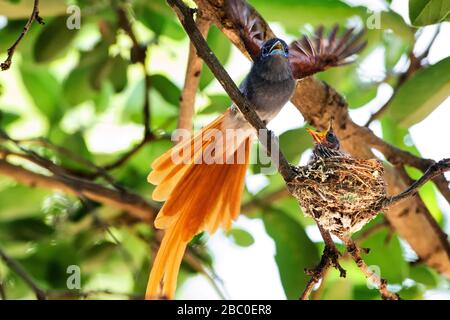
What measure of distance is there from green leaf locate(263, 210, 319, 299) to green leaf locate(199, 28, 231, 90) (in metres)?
0.76

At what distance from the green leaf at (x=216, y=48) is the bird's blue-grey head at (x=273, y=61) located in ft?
2.02

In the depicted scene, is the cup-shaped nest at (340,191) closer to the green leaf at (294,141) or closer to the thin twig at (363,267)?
the thin twig at (363,267)

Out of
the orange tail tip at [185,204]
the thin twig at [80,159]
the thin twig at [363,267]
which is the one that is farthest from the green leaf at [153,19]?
the thin twig at [363,267]

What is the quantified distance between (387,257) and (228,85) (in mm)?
1755

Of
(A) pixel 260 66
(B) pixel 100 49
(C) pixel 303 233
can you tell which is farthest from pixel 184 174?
(B) pixel 100 49

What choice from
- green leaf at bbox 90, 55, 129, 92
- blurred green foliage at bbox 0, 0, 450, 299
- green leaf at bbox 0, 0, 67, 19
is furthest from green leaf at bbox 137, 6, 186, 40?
green leaf at bbox 0, 0, 67, 19

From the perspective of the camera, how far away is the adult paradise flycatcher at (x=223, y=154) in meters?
3.28

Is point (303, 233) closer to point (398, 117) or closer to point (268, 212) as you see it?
point (268, 212)

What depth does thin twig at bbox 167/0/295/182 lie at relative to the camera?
2627 millimetres

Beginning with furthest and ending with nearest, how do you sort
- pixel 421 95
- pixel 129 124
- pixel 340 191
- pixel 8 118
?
pixel 129 124 < pixel 8 118 < pixel 421 95 < pixel 340 191

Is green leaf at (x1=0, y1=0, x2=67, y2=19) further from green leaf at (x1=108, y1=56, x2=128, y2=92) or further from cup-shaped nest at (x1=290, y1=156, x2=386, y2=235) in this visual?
cup-shaped nest at (x1=290, y1=156, x2=386, y2=235)

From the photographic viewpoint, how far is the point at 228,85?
2.63 metres

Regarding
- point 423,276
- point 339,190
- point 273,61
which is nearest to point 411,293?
point 423,276

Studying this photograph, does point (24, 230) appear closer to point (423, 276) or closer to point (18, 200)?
point (18, 200)
